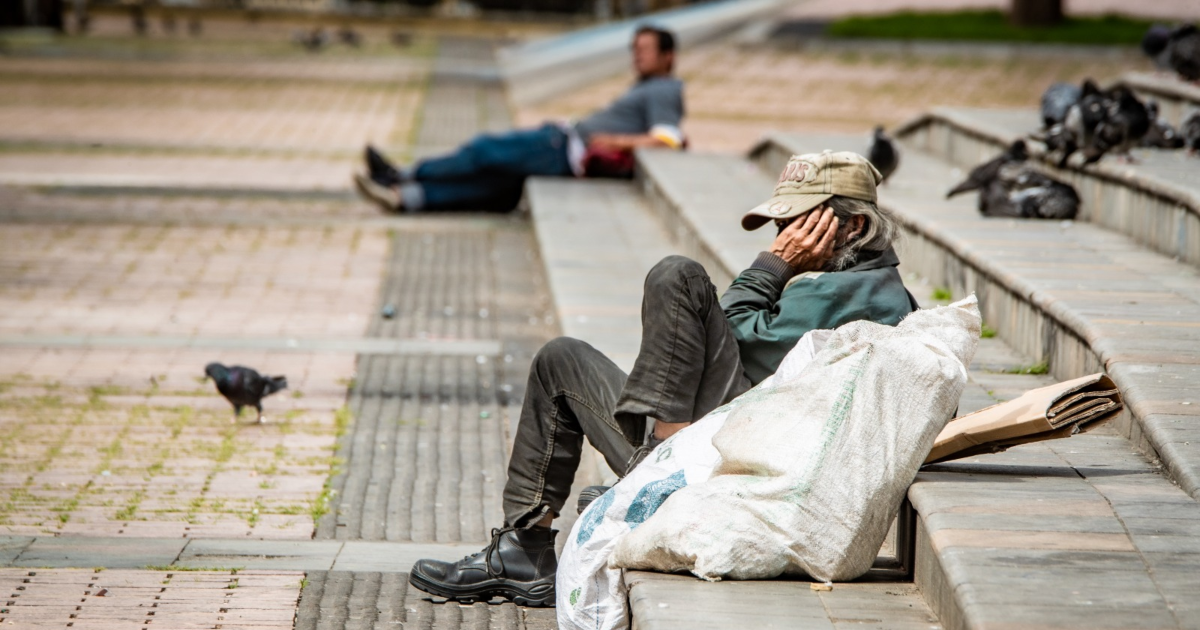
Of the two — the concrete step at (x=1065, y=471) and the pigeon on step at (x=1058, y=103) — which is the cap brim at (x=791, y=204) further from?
the pigeon on step at (x=1058, y=103)

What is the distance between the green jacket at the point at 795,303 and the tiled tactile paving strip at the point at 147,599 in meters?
1.38

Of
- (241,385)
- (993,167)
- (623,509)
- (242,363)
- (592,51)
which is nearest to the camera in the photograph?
(623,509)

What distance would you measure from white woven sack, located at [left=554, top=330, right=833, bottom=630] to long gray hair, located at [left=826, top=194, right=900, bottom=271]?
0.38m

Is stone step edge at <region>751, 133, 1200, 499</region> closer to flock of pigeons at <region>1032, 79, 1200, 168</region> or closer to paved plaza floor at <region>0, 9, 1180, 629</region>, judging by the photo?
flock of pigeons at <region>1032, 79, 1200, 168</region>

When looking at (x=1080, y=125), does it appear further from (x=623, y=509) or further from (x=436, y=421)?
(x=623, y=509)

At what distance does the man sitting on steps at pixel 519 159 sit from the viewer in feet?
33.8

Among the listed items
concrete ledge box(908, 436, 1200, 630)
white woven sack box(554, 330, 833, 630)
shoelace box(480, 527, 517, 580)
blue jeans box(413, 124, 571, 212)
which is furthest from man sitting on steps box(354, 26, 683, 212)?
white woven sack box(554, 330, 833, 630)

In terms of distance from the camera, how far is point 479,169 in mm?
10602

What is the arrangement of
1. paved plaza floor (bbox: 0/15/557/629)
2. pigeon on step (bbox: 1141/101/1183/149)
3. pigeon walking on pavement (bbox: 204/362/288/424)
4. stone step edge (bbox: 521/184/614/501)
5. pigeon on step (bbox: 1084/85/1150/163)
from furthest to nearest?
pigeon on step (bbox: 1141/101/1183/149) < pigeon on step (bbox: 1084/85/1150/163) < pigeon walking on pavement (bbox: 204/362/288/424) < stone step edge (bbox: 521/184/614/501) < paved plaza floor (bbox: 0/15/557/629)

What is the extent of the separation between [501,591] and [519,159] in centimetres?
709

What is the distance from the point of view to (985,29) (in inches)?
771

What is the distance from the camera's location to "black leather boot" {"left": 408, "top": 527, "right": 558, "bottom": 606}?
376cm

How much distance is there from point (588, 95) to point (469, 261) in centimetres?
958

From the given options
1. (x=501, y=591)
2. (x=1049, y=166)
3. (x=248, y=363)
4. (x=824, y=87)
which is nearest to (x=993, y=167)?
(x=1049, y=166)
